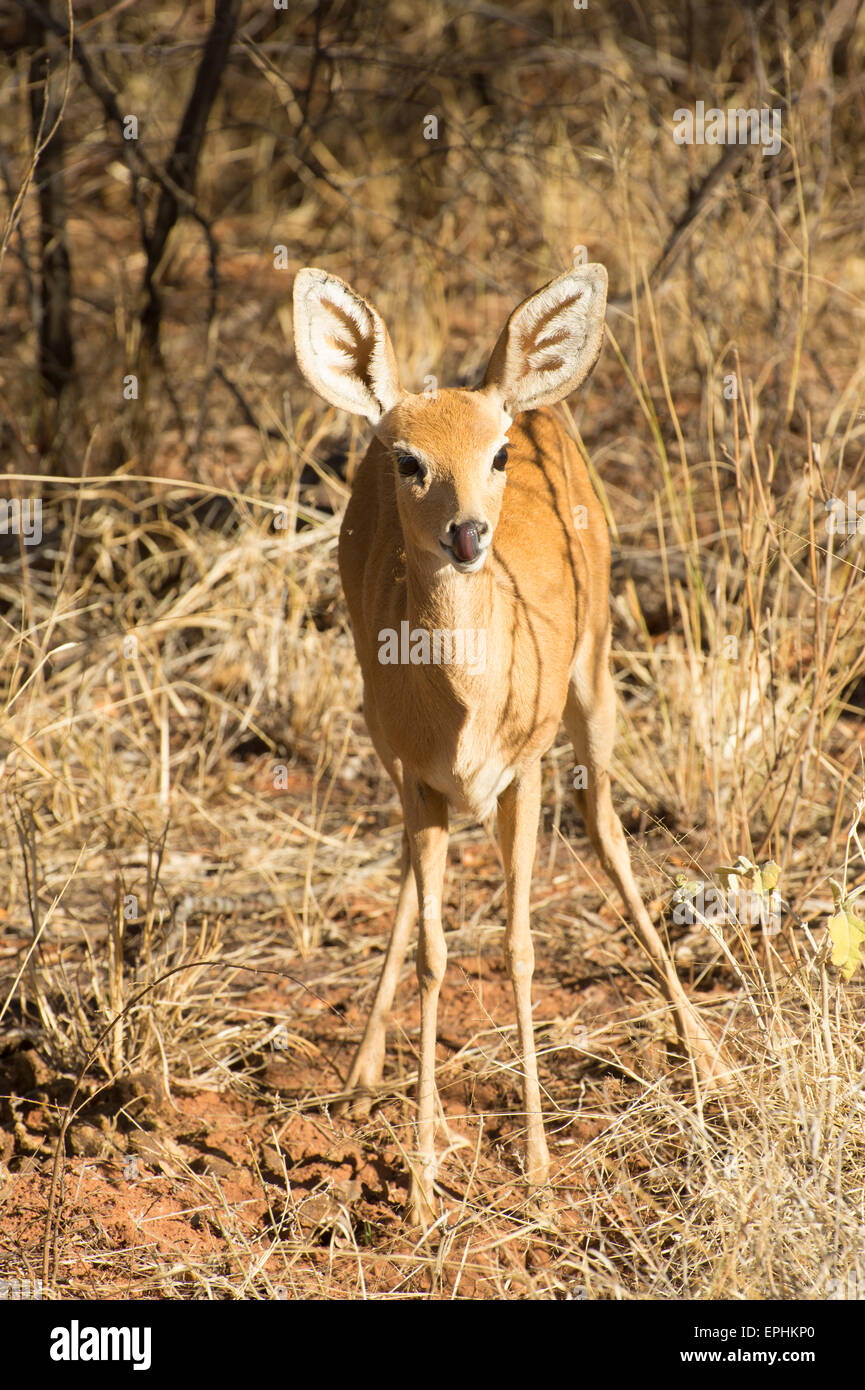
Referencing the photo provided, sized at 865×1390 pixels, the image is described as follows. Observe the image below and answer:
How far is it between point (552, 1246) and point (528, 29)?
5308mm

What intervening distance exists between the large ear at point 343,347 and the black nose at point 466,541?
1.93ft

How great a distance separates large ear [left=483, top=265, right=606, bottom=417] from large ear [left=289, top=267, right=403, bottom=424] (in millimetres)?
283

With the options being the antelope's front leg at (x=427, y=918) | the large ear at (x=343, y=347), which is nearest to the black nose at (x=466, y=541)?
the large ear at (x=343, y=347)

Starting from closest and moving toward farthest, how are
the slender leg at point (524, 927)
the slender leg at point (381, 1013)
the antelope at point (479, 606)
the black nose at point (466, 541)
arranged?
the black nose at point (466, 541), the antelope at point (479, 606), the slender leg at point (524, 927), the slender leg at point (381, 1013)

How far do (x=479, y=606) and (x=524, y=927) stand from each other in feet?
3.18

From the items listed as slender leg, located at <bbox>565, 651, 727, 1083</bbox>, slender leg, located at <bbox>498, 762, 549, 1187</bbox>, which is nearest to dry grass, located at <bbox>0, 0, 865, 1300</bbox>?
slender leg, located at <bbox>498, 762, 549, 1187</bbox>

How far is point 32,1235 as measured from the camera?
3.36m

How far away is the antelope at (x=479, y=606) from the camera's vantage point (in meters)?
3.28

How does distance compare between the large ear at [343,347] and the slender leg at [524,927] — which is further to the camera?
the slender leg at [524,927]

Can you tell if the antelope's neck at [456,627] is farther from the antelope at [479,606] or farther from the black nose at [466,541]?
the black nose at [466,541]

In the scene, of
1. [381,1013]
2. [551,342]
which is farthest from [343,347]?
[381,1013]

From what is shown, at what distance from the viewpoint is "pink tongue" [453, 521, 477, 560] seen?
9.88ft

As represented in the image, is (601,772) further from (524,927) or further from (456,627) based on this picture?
(456,627)

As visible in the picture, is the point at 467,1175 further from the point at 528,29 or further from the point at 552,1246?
the point at 528,29
